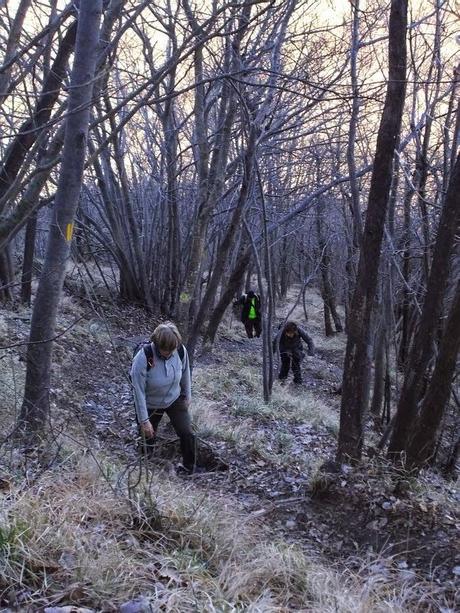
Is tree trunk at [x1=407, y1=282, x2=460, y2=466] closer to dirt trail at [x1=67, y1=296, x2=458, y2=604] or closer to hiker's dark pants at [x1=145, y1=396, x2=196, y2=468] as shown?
dirt trail at [x1=67, y1=296, x2=458, y2=604]

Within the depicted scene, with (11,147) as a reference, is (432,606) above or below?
below

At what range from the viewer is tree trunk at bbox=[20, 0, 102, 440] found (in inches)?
189

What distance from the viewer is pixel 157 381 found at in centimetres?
557

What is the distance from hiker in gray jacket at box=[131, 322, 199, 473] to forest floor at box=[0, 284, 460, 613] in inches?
12.4

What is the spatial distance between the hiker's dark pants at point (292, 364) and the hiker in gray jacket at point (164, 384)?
738 centimetres

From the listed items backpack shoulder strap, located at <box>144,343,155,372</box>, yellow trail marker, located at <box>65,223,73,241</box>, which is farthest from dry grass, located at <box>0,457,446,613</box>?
yellow trail marker, located at <box>65,223,73,241</box>

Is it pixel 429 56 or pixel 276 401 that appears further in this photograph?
pixel 276 401

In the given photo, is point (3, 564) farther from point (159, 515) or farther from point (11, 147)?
point (11, 147)

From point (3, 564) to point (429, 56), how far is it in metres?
8.57

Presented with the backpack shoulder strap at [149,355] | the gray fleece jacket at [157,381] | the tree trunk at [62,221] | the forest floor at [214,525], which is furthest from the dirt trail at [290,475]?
the tree trunk at [62,221]

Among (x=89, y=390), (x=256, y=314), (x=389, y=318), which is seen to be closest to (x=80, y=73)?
(x=89, y=390)

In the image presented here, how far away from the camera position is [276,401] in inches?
401

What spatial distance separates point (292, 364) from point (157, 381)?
8.20 m

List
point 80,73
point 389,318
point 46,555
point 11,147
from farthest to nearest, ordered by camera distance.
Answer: point 389,318 → point 11,147 → point 80,73 → point 46,555
